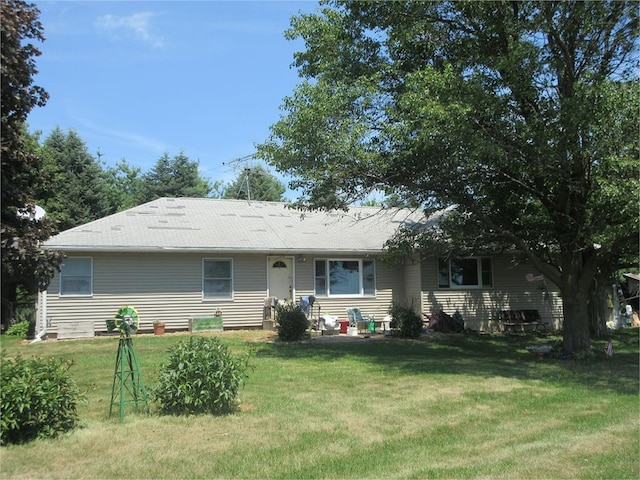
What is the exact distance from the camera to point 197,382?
696 cm

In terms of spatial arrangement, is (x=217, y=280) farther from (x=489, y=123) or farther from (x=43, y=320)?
(x=489, y=123)

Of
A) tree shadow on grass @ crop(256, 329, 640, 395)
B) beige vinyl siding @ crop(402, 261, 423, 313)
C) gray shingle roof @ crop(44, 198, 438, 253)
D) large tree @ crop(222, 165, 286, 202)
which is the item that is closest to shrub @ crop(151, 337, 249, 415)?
tree shadow on grass @ crop(256, 329, 640, 395)

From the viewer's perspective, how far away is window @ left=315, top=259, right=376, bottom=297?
64.3ft

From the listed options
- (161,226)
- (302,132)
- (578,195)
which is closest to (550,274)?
(578,195)

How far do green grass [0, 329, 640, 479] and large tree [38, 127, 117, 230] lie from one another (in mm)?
18588

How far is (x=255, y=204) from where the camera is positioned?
23.4 metres

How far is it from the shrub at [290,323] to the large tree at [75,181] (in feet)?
52.2

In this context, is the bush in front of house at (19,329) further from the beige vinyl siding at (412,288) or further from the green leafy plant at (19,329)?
the beige vinyl siding at (412,288)

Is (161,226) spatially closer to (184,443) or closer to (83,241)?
(83,241)

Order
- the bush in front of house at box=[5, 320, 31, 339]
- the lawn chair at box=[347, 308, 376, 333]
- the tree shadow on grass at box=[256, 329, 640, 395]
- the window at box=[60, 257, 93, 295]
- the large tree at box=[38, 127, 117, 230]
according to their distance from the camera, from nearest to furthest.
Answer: the tree shadow on grass at box=[256, 329, 640, 395], the window at box=[60, 257, 93, 295], the bush in front of house at box=[5, 320, 31, 339], the lawn chair at box=[347, 308, 376, 333], the large tree at box=[38, 127, 117, 230]

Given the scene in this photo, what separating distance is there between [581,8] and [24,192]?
393 inches

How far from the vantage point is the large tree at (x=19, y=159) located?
5691 mm

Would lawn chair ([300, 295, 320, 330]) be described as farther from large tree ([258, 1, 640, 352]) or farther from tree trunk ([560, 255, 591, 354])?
tree trunk ([560, 255, 591, 354])

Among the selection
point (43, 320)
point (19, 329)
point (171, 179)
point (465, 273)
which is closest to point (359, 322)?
point (465, 273)
